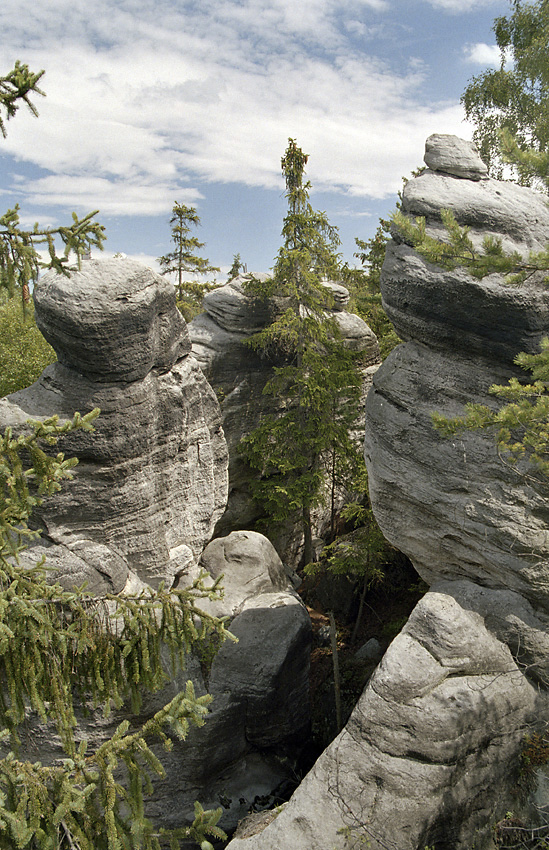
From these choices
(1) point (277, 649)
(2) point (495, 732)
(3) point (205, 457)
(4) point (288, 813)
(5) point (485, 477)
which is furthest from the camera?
(3) point (205, 457)

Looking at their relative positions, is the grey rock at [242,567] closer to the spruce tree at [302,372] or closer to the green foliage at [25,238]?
the spruce tree at [302,372]

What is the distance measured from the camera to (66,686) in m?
5.28

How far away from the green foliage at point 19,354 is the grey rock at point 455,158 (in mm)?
8746

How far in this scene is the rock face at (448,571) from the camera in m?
8.26

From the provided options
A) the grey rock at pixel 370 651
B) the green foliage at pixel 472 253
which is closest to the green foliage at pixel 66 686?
the green foliage at pixel 472 253

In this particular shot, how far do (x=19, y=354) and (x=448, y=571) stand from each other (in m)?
10.3

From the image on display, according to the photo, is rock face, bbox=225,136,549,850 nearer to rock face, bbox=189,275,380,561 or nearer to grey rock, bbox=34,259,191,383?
grey rock, bbox=34,259,191,383

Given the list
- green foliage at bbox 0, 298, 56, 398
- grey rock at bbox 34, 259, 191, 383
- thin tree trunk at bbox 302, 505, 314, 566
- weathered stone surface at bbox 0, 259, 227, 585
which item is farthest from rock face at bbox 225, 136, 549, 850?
green foliage at bbox 0, 298, 56, 398

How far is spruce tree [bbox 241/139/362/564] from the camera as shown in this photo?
48.8 ft

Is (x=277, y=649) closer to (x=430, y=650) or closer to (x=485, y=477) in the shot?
(x=430, y=650)

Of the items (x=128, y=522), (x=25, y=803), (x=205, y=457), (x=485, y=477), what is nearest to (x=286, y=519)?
(x=205, y=457)

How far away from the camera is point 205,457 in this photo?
489 inches

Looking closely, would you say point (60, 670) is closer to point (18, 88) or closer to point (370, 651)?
point (18, 88)

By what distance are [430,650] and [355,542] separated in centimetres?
457
